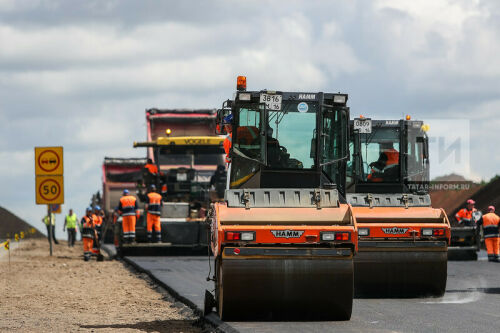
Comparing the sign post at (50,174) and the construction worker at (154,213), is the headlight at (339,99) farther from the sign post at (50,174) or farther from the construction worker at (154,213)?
the sign post at (50,174)

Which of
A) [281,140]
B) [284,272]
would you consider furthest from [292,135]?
[284,272]

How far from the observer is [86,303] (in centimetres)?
1515

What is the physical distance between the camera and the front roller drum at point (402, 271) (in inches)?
570

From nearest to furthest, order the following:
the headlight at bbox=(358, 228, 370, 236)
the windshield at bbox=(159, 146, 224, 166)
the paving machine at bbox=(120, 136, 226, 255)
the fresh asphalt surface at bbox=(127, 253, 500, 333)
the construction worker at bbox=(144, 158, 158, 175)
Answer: the fresh asphalt surface at bbox=(127, 253, 500, 333) → the headlight at bbox=(358, 228, 370, 236) → the paving machine at bbox=(120, 136, 226, 255) → the construction worker at bbox=(144, 158, 158, 175) → the windshield at bbox=(159, 146, 224, 166)

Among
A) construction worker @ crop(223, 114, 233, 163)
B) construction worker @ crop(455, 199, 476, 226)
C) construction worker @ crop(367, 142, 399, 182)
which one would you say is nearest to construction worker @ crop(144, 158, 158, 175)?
construction worker @ crop(455, 199, 476, 226)

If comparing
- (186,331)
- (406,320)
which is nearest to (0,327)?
(186,331)

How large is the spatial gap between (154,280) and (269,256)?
8.42m

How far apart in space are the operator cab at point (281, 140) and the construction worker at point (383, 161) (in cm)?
439

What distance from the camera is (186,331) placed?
453 inches

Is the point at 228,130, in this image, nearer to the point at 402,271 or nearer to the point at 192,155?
the point at 402,271

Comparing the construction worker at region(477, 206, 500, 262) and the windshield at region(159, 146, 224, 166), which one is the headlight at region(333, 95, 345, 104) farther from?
the windshield at region(159, 146, 224, 166)

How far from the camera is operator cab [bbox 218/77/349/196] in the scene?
12867 millimetres

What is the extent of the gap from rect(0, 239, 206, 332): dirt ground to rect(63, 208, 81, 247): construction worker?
16826 millimetres

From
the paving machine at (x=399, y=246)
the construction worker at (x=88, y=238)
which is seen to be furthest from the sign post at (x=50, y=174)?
the paving machine at (x=399, y=246)
